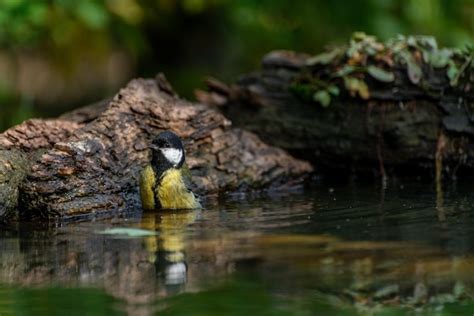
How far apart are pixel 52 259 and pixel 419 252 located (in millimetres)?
1842

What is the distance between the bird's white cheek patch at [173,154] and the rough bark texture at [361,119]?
163cm

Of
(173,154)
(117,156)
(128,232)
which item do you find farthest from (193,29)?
(128,232)

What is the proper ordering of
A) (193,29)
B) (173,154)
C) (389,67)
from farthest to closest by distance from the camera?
(193,29) → (389,67) → (173,154)

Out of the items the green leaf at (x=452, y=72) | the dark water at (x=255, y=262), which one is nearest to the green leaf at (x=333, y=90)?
the green leaf at (x=452, y=72)

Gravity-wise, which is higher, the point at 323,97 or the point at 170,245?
the point at 323,97

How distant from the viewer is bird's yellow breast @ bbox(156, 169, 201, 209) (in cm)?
666

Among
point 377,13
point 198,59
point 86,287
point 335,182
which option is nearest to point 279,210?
point 335,182

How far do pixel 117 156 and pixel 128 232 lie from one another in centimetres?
141

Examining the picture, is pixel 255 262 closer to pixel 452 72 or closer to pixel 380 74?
pixel 380 74

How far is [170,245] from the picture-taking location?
518 cm

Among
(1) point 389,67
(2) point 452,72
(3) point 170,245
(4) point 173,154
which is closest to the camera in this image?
(3) point 170,245

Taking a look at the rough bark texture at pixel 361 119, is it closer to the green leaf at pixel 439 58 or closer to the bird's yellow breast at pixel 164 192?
the green leaf at pixel 439 58

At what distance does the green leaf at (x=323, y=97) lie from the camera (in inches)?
313

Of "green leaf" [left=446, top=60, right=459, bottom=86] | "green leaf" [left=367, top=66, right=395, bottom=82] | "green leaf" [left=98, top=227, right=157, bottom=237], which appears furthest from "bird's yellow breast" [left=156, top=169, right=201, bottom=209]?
"green leaf" [left=446, top=60, right=459, bottom=86]
